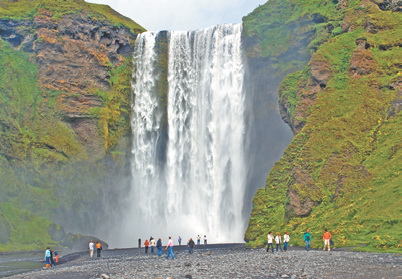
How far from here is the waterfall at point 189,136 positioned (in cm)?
5709

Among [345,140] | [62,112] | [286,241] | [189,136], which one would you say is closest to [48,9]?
[62,112]

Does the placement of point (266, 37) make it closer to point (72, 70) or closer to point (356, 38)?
point (356, 38)

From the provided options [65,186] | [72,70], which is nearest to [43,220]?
[65,186]

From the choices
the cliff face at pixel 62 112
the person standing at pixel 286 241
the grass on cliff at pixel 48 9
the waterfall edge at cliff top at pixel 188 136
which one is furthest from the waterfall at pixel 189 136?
the person standing at pixel 286 241

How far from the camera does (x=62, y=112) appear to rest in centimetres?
6419

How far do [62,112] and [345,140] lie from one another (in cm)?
3901

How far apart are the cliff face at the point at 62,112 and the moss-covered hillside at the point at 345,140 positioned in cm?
2546

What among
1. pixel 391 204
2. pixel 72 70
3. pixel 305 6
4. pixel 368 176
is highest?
pixel 305 6

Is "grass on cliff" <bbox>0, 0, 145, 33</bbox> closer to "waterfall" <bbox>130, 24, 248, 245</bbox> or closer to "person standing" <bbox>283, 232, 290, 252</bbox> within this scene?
"waterfall" <bbox>130, 24, 248, 245</bbox>

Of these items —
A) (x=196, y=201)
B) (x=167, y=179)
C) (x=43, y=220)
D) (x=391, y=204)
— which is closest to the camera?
(x=391, y=204)

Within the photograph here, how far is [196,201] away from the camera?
58.6 metres

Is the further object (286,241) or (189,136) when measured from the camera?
(189,136)

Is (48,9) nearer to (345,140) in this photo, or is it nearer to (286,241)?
(345,140)

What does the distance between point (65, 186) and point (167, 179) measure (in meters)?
12.0
